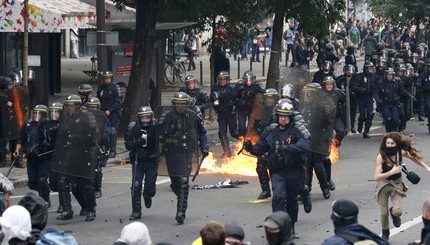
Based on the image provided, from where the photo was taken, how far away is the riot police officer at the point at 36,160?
611 inches

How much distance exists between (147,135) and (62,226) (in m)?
1.54

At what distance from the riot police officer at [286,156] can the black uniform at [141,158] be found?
179 cm

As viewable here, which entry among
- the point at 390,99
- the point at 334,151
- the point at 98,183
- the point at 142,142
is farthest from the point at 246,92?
the point at 142,142

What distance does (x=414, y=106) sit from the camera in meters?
28.2

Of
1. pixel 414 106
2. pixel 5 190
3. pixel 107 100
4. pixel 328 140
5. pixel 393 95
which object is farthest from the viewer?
pixel 414 106

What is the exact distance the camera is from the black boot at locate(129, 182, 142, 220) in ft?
48.9

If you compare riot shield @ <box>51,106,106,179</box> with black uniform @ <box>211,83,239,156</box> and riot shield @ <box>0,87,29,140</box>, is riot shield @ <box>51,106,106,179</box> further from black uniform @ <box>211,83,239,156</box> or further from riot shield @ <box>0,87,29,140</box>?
black uniform @ <box>211,83,239,156</box>

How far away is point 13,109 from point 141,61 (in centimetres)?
423

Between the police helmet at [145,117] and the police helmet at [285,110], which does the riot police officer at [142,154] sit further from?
the police helmet at [285,110]

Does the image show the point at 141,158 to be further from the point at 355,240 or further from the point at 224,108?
the point at 355,240

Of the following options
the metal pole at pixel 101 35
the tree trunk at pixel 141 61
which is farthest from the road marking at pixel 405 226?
the tree trunk at pixel 141 61

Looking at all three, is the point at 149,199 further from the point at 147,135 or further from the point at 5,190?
the point at 5,190

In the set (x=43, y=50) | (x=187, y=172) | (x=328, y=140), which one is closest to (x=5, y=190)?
(x=187, y=172)

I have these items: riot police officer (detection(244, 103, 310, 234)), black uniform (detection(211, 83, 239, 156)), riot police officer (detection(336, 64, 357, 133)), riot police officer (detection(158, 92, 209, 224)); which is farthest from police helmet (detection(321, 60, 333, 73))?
riot police officer (detection(244, 103, 310, 234))
